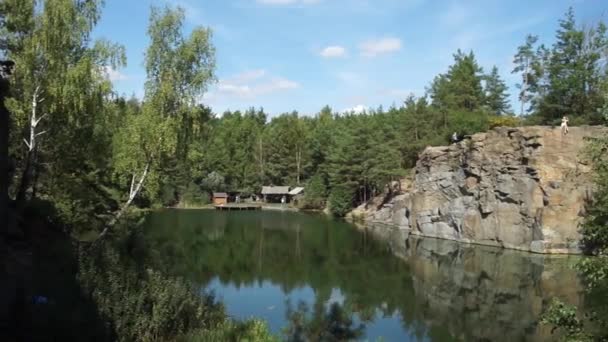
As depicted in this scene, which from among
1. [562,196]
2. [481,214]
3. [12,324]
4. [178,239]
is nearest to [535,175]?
[562,196]

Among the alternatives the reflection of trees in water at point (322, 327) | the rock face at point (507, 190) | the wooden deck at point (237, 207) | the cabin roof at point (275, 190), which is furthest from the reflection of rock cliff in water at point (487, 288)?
the cabin roof at point (275, 190)

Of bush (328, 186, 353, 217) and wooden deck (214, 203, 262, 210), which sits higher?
bush (328, 186, 353, 217)

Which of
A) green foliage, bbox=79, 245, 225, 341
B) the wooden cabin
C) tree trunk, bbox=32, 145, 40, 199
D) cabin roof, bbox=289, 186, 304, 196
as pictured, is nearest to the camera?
green foliage, bbox=79, 245, 225, 341

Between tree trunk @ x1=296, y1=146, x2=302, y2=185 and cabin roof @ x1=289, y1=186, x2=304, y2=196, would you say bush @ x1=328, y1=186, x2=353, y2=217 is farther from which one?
tree trunk @ x1=296, y1=146, x2=302, y2=185

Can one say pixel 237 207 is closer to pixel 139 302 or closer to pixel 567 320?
pixel 139 302

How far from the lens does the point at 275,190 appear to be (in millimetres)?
81000

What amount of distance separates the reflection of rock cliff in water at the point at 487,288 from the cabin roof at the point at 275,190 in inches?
1590

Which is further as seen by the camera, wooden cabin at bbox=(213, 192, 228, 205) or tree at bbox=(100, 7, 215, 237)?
wooden cabin at bbox=(213, 192, 228, 205)

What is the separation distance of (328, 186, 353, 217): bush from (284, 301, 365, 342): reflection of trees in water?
52.7 metres

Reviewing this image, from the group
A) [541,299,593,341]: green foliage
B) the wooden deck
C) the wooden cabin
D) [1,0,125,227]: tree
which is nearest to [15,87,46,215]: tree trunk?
→ [1,0,125,227]: tree

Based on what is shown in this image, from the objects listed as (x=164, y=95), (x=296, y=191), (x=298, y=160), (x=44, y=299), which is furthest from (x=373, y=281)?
(x=298, y=160)

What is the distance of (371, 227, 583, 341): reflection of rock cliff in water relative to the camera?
64.8 feet

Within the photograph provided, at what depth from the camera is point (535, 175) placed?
36.9 meters

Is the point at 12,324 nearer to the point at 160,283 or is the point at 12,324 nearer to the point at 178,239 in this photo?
the point at 160,283
